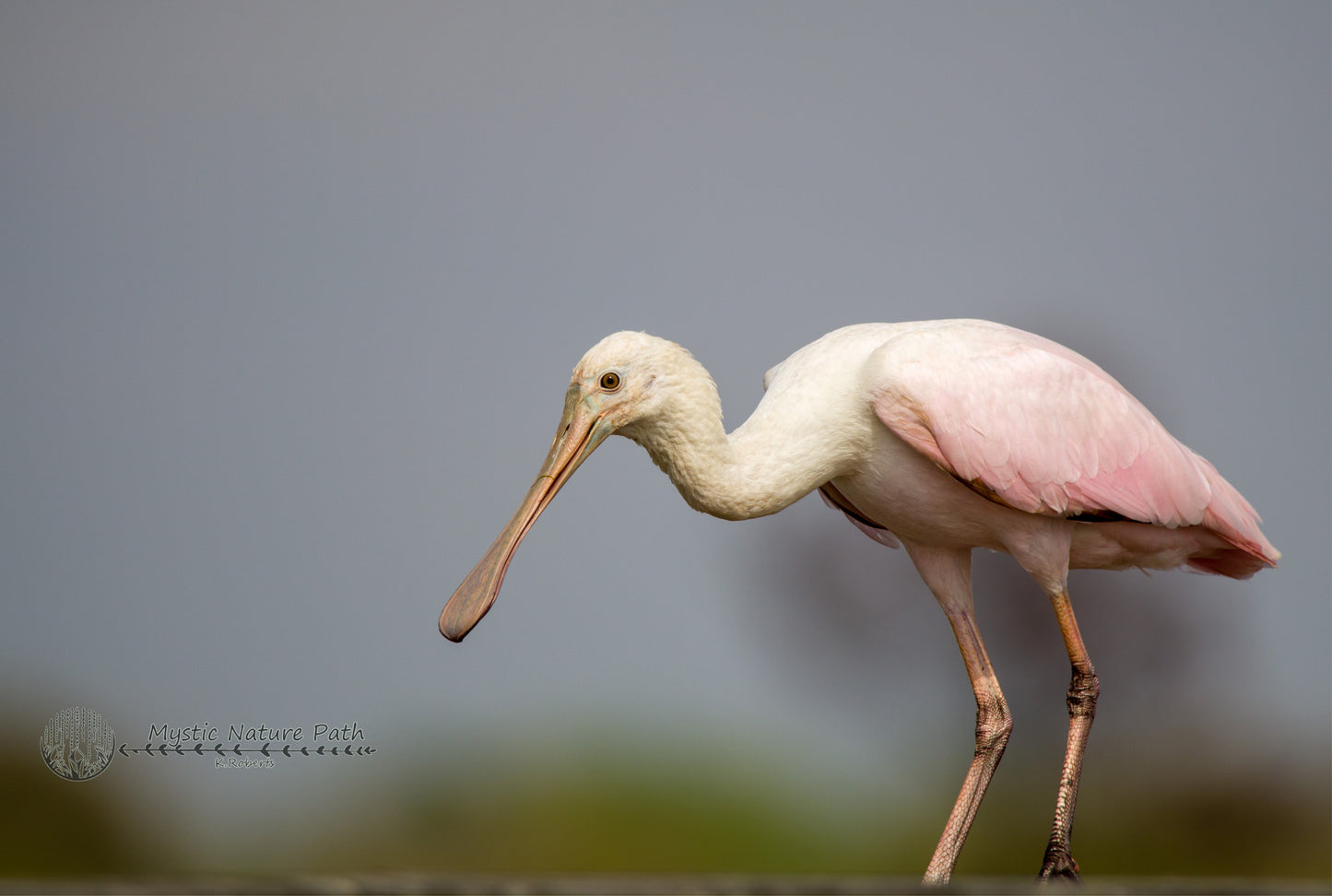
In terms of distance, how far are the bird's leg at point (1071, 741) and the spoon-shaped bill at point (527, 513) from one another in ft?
4.94

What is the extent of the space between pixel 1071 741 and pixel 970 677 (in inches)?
14.9

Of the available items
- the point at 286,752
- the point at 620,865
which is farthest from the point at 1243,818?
the point at 286,752

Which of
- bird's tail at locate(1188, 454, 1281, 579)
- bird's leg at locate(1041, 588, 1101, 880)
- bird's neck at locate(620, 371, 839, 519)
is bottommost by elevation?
bird's leg at locate(1041, 588, 1101, 880)

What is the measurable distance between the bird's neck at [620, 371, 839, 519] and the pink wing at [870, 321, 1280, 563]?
0.28 metres

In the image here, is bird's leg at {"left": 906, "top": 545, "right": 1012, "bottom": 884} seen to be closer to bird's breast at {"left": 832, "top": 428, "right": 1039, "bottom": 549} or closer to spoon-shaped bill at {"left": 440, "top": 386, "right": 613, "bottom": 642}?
bird's breast at {"left": 832, "top": 428, "right": 1039, "bottom": 549}

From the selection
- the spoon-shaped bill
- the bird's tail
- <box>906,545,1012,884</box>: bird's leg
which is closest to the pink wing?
the bird's tail

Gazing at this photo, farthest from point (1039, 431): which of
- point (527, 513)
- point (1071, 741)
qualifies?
point (527, 513)

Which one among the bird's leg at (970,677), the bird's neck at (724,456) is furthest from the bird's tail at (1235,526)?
the bird's neck at (724,456)

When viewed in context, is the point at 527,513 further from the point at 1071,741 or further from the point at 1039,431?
the point at 1071,741

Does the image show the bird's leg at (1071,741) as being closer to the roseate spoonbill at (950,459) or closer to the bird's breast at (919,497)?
the roseate spoonbill at (950,459)

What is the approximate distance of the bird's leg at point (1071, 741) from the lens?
356 cm

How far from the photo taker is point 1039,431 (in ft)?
12.0

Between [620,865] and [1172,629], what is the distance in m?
3.91

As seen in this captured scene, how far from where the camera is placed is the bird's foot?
3.53 meters
